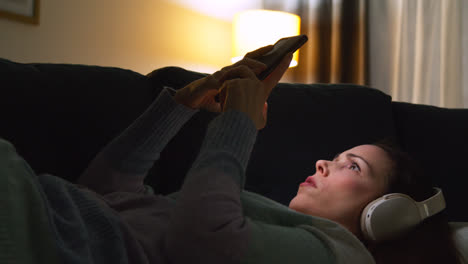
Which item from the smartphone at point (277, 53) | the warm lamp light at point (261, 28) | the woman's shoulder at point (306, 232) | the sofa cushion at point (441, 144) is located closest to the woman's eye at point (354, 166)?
the woman's shoulder at point (306, 232)

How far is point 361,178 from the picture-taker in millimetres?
975

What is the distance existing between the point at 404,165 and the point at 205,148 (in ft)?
1.77

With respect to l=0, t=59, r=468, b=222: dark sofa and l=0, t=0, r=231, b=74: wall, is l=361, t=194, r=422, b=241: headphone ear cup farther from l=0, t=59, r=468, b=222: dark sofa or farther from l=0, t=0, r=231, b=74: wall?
l=0, t=0, r=231, b=74: wall

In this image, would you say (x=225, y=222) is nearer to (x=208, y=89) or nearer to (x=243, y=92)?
(x=243, y=92)

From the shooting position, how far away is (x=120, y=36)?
2412 millimetres

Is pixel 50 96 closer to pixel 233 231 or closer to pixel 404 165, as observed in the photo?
pixel 233 231

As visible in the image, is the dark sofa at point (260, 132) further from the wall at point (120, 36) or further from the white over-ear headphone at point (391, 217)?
the wall at point (120, 36)

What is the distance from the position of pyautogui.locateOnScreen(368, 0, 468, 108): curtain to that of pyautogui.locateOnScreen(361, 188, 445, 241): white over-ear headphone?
Result: 5.69 feet

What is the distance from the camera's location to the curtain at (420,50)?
2381mm

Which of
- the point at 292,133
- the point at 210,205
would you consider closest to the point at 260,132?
the point at 292,133

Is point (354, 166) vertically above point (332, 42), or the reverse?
point (332, 42)

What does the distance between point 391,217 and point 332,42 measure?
2.10 metres

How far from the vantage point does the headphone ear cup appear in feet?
2.79

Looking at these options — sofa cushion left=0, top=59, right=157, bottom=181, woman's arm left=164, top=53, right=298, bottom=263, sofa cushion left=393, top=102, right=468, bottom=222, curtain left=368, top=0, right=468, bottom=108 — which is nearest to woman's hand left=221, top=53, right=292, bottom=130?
woman's arm left=164, top=53, right=298, bottom=263
